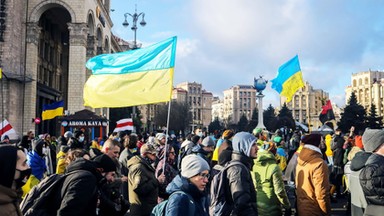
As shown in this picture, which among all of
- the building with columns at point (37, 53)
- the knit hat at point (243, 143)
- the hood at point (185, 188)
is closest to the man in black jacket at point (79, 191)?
the hood at point (185, 188)

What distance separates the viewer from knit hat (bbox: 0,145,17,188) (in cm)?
287

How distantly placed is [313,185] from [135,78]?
3.29 metres

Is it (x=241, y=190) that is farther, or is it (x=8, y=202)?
(x=241, y=190)

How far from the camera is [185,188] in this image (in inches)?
127

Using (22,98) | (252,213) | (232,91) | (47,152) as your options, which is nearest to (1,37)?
(22,98)

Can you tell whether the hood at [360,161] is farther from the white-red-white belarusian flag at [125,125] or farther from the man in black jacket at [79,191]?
the white-red-white belarusian flag at [125,125]

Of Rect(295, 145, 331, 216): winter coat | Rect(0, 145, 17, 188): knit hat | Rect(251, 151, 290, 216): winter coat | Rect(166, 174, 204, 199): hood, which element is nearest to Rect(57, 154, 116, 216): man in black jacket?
Rect(0, 145, 17, 188): knit hat

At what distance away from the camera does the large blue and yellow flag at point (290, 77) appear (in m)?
15.2

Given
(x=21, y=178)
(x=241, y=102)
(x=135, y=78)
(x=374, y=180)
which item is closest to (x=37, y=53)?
(x=135, y=78)

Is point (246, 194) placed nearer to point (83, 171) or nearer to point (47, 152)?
point (83, 171)

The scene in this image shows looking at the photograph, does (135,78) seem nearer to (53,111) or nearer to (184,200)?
(184,200)

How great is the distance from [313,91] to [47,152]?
136 meters

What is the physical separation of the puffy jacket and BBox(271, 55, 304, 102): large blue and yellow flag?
38.1 ft

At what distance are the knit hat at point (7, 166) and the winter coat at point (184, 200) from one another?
1.19 metres
